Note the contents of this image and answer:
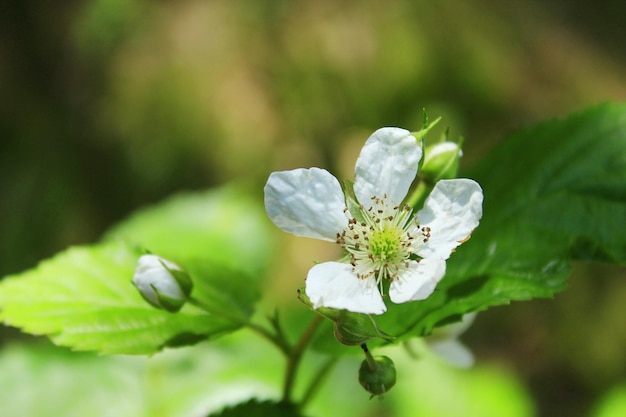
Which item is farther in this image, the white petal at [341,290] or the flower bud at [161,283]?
the flower bud at [161,283]

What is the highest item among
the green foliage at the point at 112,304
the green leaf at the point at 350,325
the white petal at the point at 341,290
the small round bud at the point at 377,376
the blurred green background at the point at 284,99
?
the white petal at the point at 341,290

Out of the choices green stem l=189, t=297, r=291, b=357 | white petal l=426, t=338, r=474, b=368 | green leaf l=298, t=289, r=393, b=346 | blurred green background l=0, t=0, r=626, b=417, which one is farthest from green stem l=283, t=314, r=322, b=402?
blurred green background l=0, t=0, r=626, b=417

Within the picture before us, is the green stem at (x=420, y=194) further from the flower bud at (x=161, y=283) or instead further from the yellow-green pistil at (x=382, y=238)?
the flower bud at (x=161, y=283)

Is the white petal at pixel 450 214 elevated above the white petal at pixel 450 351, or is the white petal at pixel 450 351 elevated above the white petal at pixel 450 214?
the white petal at pixel 450 214

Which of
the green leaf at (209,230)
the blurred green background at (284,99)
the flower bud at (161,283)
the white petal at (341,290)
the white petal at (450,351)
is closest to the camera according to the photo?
the white petal at (341,290)

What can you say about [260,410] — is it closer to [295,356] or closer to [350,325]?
[295,356]

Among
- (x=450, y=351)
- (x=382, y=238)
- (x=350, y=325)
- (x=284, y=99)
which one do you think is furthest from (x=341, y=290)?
(x=284, y=99)

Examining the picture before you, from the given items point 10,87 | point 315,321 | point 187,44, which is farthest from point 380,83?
point 315,321

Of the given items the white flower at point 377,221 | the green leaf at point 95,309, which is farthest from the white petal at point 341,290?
the green leaf at point 95,309
